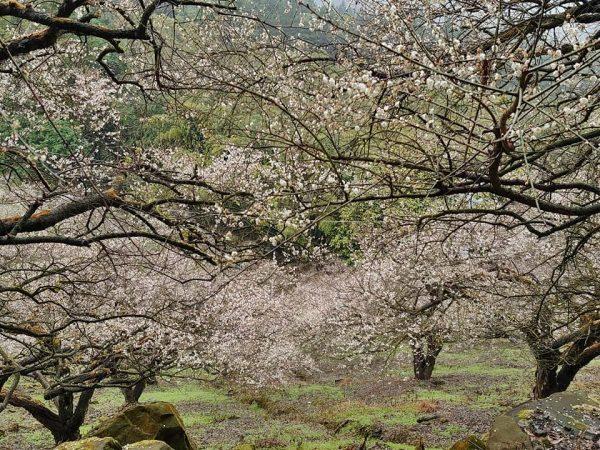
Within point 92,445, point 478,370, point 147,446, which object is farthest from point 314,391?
point 92,445

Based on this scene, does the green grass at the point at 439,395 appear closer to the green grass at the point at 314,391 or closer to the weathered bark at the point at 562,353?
the green grass at the point at 314,391

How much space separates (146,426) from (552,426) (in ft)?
23.1

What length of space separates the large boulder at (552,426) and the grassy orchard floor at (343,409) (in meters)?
3.99

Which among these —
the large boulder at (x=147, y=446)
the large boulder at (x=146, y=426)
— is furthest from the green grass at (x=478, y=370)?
the large boulder at (x=147, y=446)

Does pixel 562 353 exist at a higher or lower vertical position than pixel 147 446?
higher

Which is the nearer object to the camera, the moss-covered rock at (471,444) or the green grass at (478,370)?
the moss-covered rock at (471,444)

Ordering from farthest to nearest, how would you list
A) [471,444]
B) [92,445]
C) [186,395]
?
[186,395], [471,444], [92,445]

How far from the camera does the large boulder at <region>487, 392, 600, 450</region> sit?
787 cm

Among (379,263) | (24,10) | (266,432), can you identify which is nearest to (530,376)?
(379,263)

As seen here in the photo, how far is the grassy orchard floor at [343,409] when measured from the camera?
13930 mm

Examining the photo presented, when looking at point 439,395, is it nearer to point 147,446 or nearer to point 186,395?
point 186,395

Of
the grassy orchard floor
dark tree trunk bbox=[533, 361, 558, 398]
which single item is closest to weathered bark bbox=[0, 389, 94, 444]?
the grassy orchard floor

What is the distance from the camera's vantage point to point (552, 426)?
8242 mm

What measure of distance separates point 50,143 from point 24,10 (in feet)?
74.3
